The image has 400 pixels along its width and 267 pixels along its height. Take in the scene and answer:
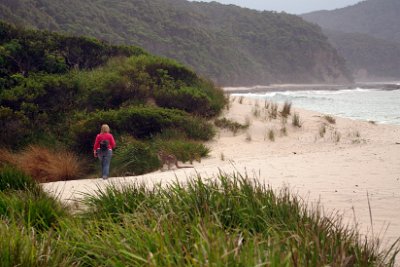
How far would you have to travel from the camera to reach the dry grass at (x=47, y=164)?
29.9 feet

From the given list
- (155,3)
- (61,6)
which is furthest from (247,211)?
(155,3)

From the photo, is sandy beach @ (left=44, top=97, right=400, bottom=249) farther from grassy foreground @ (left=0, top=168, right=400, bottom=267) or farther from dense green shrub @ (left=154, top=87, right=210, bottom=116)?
dense green shrub @ (left=154, top=87, right=210, bottom=116)

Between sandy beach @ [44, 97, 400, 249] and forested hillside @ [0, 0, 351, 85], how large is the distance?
27.5 metres

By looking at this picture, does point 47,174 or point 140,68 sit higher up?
point 140,68

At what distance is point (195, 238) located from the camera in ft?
9.49

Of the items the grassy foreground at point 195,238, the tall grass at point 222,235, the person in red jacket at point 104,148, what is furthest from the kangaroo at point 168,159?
the grassy foreground at point 195,238

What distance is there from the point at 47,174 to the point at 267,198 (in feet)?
21.5

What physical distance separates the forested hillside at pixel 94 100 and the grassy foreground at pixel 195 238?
566 cm

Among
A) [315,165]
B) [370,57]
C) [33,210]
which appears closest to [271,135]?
[315,165]

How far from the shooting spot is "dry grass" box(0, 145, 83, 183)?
9.12 meters

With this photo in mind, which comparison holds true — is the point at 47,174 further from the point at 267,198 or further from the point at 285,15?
the point at 285,15

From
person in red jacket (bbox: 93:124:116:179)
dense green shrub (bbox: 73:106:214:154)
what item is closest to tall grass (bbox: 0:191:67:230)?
person in red jacket (bbox: 93:124:116:179)

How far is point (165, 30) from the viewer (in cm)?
6250

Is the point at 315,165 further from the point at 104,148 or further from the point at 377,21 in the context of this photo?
the point at 377,21
